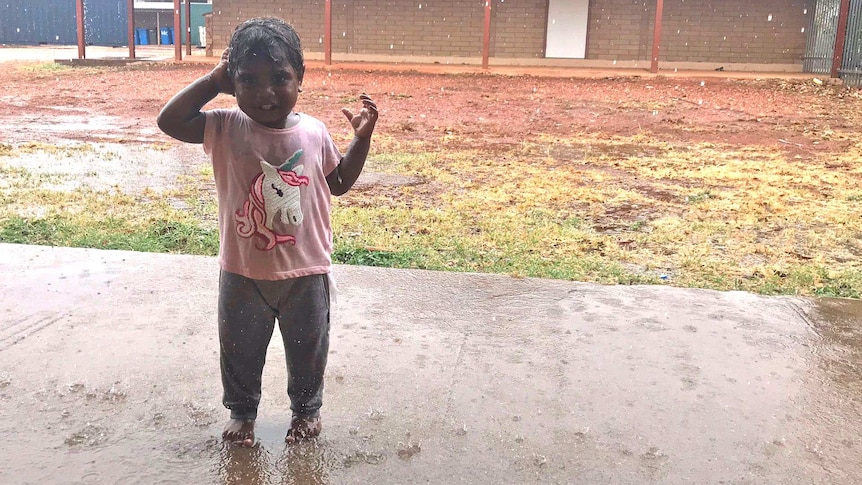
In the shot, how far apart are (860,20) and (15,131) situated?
761 inches

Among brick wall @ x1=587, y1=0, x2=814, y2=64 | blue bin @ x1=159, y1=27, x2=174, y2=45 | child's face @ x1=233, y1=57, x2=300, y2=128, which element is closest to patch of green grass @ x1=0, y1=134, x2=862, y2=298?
child's face @ x1=233, y1=57, x2=300, y2=128

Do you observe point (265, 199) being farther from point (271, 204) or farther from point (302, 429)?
point (302, 429)

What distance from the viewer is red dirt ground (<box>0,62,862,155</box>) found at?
11562 mm

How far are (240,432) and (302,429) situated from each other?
0.63 feet

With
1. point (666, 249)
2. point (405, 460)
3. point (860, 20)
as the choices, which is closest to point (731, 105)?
point (860, 20)

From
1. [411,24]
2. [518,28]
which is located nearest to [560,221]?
[518,28]

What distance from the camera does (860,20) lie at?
1997 cm

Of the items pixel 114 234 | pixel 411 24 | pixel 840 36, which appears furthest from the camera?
pixel 411 24

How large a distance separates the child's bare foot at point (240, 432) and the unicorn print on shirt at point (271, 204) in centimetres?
Result: 60

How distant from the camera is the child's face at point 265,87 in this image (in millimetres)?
2213

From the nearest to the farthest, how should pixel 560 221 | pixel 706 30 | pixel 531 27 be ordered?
pixel 560 221 → pixel 706 30 → pixel 531 27

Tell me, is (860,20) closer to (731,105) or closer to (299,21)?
(731,105)

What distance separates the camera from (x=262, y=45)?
7.23 feet

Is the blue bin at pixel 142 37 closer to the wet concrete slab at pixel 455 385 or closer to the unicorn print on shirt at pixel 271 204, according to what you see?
the wet concrete slab at pixel 455 385
